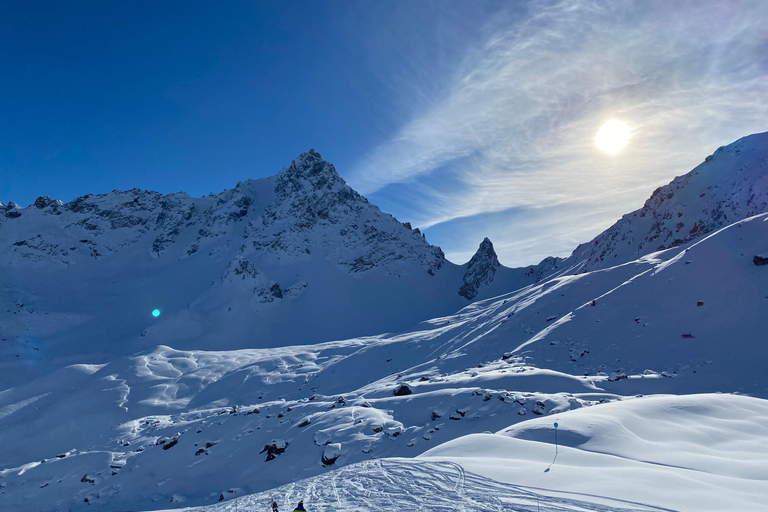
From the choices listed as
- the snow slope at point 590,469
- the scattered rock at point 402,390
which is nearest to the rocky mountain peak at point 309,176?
the scattered rock at point 402,390

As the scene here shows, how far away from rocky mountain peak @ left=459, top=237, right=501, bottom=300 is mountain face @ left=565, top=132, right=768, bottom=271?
34.6 metres

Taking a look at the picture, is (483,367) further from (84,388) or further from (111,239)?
(111,239)

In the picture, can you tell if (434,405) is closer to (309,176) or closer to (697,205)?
(697,205)

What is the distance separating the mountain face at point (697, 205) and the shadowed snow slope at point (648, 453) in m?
58.5

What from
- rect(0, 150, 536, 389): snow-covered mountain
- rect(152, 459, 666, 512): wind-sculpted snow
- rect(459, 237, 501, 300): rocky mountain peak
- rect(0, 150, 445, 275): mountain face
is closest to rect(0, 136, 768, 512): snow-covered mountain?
rect(152, 459, 666, 512): wind-sculpted snow

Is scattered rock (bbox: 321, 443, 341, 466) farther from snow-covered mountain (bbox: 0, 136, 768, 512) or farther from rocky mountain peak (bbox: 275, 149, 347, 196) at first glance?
rocky mountain peak (bbox: 275, 149, 347, 196)

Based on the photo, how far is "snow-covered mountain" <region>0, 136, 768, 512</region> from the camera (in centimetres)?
1087

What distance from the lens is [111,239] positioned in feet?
387

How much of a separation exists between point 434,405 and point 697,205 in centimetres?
7242

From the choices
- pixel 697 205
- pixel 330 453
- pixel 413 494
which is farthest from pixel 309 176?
Result: pixel 413 494

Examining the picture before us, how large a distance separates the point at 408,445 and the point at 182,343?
64719mm

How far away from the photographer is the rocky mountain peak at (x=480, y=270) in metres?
109

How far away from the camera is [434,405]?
22.6 metres

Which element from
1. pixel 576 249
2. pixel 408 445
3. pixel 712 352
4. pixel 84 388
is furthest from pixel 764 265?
pixel 576 249
